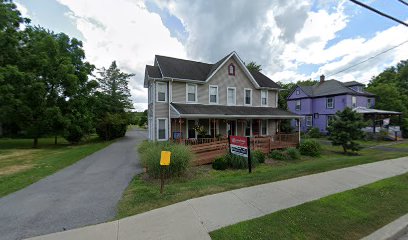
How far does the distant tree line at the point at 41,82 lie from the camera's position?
59.3ft

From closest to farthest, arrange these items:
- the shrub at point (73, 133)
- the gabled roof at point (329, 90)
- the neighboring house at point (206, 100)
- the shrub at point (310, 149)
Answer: the neighboring house at point (206, 100) → the shrub at point (310, 149) → the shrub at point (73, 133) → the gabled roof at point (329, 90)

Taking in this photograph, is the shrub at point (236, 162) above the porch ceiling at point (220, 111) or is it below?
below

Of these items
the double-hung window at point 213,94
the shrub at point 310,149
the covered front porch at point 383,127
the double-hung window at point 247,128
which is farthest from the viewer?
the covered front porch at point 383,127

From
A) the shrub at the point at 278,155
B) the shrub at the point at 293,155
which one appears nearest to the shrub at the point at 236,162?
the shrub at the point at 278,155

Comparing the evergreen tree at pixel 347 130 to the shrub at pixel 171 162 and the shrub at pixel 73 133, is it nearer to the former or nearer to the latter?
the shrub at pixel 171 162

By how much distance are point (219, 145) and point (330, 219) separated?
9.21 m

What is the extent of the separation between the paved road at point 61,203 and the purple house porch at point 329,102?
29467 millimetres

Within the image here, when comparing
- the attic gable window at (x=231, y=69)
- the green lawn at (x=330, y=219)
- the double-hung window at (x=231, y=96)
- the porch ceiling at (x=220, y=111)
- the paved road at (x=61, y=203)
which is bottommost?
the paved road at (x=61, y=203)

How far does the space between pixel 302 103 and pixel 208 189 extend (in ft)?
107

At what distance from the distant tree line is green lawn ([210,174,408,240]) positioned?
65.7ft

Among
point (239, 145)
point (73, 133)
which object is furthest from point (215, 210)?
point (73, 133)

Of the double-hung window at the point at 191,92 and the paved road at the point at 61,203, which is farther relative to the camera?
the double-hung window at the point at 191,92

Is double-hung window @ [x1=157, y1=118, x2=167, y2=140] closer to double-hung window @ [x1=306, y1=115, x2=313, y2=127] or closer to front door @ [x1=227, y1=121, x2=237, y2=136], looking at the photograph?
front door @ [x1=227, y1=121, x2=237, y2=136]

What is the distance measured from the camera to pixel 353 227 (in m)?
3.84
